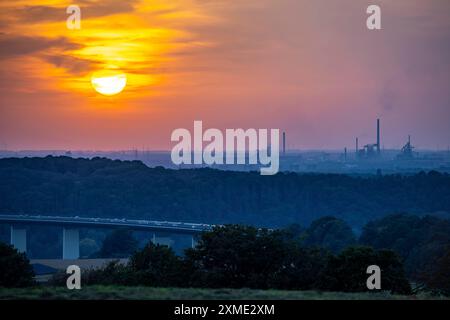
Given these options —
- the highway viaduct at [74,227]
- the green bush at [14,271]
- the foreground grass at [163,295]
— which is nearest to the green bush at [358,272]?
the foreground grass at [163,295]

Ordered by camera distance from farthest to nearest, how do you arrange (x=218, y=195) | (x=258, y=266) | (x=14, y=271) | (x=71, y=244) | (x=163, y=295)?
(x=218, y=195), (x=71, y=244), (x=14, y=271), (x=258, y=266), (x=163, y=295)

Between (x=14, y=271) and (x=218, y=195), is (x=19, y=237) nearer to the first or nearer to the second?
(x=218, y=195)

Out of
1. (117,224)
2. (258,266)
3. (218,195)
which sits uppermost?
(258,266)

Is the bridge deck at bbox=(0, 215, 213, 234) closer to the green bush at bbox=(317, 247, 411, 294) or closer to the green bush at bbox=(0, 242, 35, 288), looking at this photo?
the green bush at bbox=(0, 242, 35, 288)

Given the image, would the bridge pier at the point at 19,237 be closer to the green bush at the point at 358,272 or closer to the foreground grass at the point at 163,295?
the green bush at the point at 358,272

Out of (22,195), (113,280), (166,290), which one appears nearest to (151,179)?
(22,195)

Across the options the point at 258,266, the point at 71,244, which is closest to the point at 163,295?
the point at 258,266

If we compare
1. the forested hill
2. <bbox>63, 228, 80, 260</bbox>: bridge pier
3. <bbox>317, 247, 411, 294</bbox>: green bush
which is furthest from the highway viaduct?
<bbox>317, 247, 411, 294</bbox>: green bush

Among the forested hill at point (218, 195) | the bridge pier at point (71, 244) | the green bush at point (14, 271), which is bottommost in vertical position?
the bridge pier at point (71, 244)
